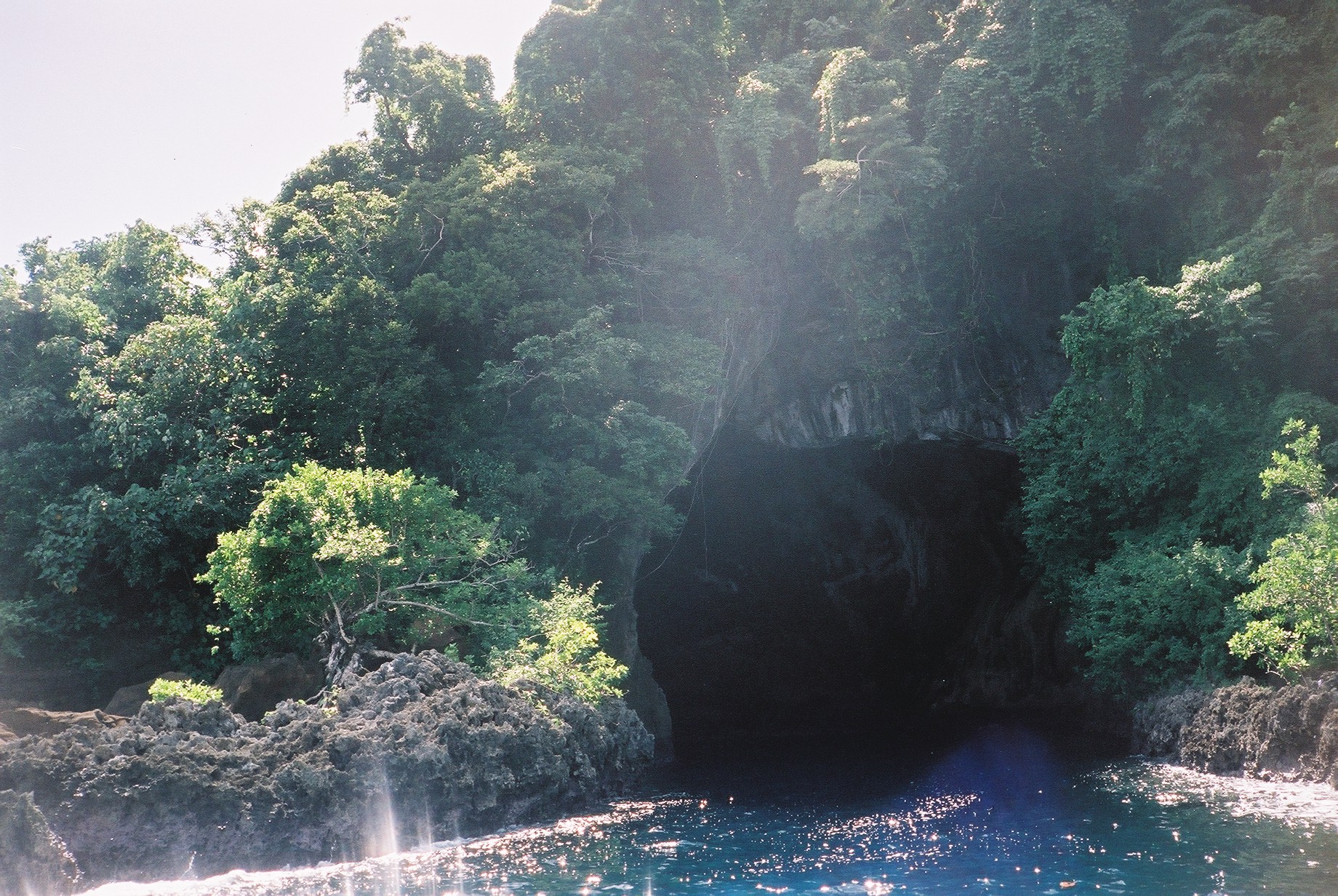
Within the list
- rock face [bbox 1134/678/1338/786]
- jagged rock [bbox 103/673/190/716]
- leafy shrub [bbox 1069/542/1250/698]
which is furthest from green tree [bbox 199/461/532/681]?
rock face [bbox 1134/678/1338/786]

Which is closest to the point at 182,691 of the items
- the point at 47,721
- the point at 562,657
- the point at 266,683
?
the point at 266,683

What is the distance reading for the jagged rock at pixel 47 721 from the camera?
14945 millimetres

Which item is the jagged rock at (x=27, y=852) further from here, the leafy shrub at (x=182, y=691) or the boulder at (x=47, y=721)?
the leafy shrub at (x=182, y=691)

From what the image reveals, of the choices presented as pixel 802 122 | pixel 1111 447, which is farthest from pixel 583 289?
pixel 1111 447

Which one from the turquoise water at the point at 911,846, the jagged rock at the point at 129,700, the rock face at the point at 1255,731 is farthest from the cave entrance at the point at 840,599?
the jagged rock at the point at 129,700

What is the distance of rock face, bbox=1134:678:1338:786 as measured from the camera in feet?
54.5

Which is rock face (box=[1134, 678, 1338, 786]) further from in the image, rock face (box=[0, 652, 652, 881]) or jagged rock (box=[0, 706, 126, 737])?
jagged rock (box=[0, 706, 126, 737])

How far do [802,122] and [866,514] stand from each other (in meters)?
12.3

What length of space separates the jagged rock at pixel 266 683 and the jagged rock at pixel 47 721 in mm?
2263

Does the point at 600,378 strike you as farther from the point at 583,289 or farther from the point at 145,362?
the point at 145,362

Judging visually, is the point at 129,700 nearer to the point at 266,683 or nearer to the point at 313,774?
the point at 266,683

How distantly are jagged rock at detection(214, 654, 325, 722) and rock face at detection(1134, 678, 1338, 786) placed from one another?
1399cm

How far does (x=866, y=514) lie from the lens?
3341cm

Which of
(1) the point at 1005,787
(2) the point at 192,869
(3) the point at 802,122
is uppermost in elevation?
(3) the point at 802,122
